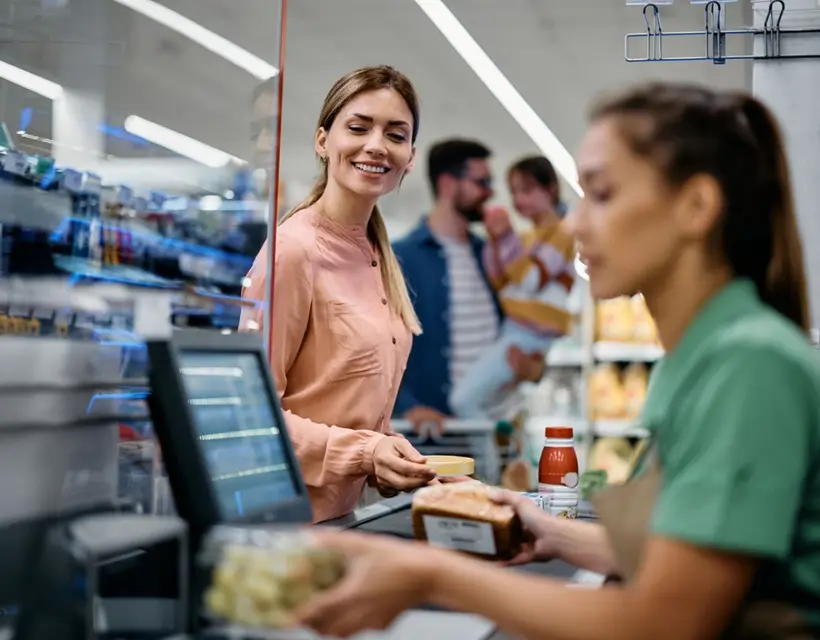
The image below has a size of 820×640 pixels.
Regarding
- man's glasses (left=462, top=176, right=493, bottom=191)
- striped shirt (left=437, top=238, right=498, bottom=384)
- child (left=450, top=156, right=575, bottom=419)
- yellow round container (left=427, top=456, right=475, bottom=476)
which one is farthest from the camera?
man's glasses (left=462, top=176, right=493, bottom=191)

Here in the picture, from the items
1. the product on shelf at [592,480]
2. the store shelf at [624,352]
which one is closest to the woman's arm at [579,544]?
the product on shelf at [592,480]

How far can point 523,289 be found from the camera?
24.4 feet

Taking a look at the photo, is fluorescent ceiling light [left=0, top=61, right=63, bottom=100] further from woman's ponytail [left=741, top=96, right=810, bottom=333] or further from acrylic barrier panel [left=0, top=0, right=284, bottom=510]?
woman's ponytail [left=741, top=96, right=810, bottom=333]

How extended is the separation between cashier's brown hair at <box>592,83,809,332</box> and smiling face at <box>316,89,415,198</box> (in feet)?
4.30

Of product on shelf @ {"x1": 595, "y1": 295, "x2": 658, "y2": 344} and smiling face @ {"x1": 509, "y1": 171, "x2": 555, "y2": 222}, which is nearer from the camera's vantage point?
product on shelf @ {"x1": 595, "y1": 295, "x2": 658, "y2": 344}

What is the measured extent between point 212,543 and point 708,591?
0.44 metres

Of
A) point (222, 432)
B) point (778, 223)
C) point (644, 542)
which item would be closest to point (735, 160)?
point (778, 223)

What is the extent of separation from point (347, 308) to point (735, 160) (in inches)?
53.2

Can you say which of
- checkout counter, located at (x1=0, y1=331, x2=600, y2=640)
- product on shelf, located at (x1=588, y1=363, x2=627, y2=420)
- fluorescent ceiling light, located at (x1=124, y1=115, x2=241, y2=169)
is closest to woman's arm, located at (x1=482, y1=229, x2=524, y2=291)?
product on shelf, located at (x1=588, y1=363, x2=627, y2=420)

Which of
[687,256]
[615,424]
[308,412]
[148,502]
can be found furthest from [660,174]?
[615,424]

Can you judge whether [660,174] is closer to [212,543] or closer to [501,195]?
[212,543]

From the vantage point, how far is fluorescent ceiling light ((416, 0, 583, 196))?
7.01 meters

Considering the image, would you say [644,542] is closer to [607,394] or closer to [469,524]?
[469,524]

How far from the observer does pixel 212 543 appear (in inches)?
35.1
